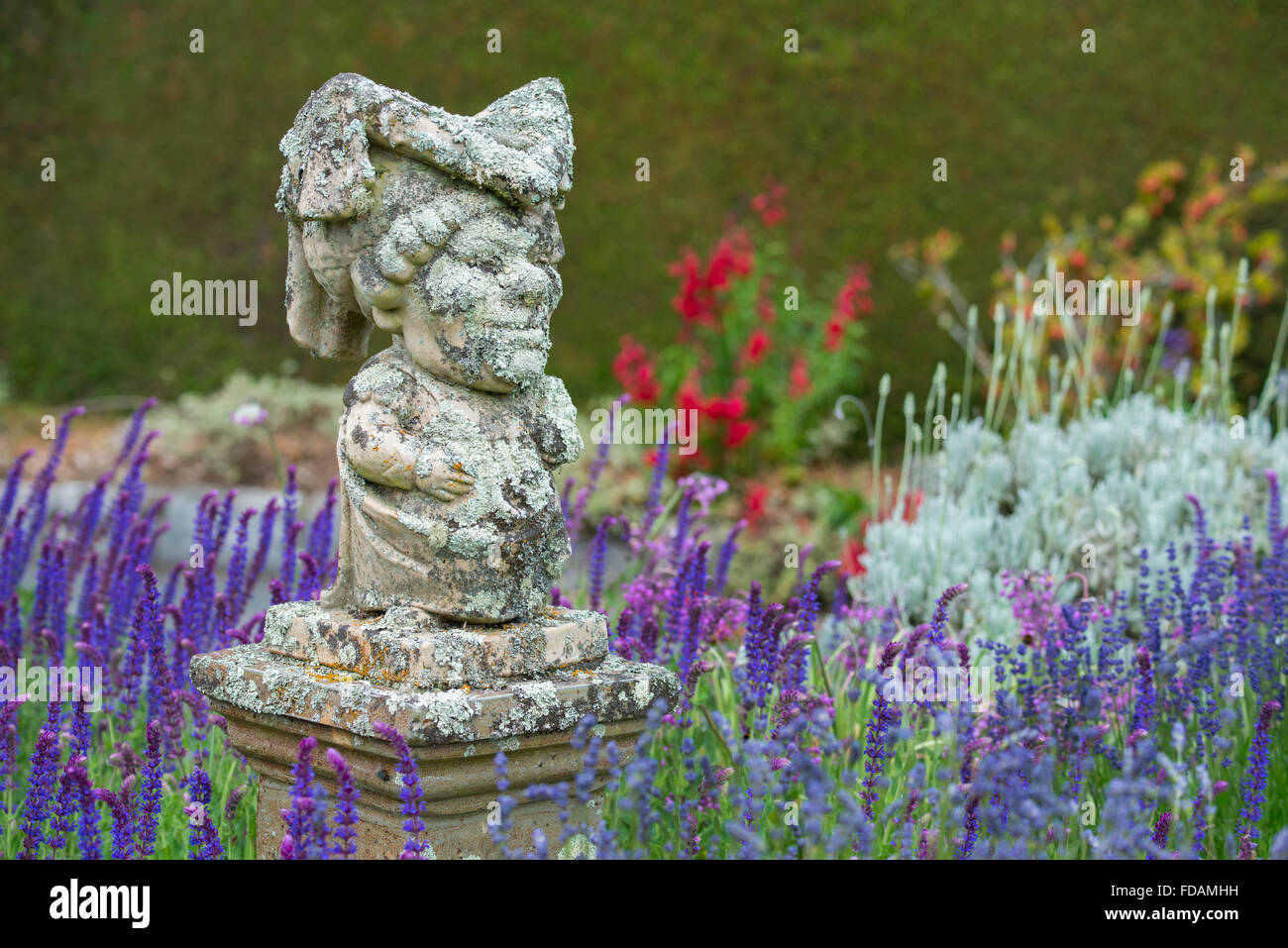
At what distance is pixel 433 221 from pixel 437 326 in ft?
0.66

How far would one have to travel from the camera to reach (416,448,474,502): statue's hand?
242 cm

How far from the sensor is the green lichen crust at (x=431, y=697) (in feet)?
7.40

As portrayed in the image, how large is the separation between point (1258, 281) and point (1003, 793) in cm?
604

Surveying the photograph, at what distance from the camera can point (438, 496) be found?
2.46m

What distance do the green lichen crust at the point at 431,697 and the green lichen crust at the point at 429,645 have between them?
22 mm

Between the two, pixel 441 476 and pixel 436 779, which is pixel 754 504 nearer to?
pixel 441 476

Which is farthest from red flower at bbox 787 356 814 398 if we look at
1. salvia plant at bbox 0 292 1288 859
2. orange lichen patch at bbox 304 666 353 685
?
orange lichen patch at bbox 304 666 353 685

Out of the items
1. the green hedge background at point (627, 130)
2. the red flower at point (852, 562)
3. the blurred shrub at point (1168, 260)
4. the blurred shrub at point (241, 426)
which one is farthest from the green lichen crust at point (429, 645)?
the green hedge background at point (627, 130)

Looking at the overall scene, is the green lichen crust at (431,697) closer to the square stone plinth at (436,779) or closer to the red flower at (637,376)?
the square stone plinth at (436,779)

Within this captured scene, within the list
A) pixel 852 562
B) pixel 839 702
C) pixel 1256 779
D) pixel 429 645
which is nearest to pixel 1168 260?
pixel 852 562

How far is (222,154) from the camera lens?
8.50 meters

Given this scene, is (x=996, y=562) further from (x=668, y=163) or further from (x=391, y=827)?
(x=668, y=163)

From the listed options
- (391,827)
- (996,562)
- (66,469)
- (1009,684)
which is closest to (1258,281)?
(996,562)

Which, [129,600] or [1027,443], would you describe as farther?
[1027,443]
